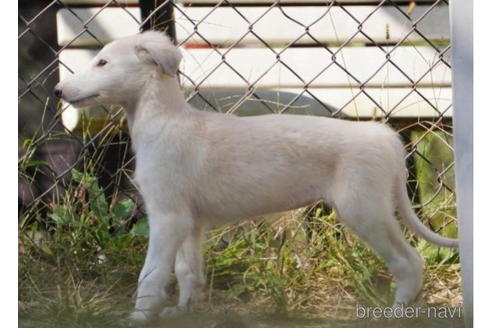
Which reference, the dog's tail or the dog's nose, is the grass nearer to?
the dog's tail

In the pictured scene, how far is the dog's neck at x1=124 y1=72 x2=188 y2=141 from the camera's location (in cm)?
407

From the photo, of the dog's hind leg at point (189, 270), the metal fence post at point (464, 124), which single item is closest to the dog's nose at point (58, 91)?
the dog's hind leg at point (189, 270)

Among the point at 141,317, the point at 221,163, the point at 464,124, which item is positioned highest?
the point at 464,124

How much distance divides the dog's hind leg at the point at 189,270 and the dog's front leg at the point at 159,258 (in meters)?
0.16

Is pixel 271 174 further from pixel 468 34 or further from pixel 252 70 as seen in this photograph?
pixel 468 34

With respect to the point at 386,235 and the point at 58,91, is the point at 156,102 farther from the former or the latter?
the point at 386,235

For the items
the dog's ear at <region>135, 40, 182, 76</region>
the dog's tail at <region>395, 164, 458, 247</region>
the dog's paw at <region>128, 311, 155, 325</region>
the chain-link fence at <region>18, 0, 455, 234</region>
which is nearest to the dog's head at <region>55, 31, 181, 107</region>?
the dog's ear at <region>135, 40, 182, 76</region>

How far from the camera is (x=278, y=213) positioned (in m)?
4.27

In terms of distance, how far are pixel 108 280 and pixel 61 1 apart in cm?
106

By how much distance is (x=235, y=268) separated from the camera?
4.33m

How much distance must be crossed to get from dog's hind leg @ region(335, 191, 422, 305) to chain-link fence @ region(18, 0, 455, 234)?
0.98 feet

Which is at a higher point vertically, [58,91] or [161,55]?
[161,55]

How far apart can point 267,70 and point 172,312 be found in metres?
0.99

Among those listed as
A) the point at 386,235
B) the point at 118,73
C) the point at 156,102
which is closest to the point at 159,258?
the point at 156,102
